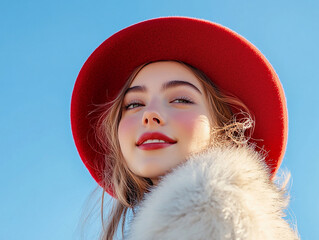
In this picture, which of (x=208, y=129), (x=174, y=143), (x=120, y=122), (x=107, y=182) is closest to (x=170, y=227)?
(x=174, y=143)

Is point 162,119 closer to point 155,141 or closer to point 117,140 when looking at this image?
point 155,141

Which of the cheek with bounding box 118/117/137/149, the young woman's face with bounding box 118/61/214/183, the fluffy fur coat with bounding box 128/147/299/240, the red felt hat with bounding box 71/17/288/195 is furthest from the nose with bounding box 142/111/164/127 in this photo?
the fluffy fur coat with bounding box 128/147/299/240

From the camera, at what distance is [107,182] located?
2881 millimetres

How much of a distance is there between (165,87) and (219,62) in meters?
0.40

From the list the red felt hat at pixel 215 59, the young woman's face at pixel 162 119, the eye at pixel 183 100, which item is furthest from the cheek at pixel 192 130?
the red felt hat at pixel 215 59

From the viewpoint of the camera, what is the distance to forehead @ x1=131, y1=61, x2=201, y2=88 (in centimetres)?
241

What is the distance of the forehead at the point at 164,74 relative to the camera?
2414 millimetres

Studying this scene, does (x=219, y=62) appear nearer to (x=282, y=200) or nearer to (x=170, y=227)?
(x=282, y=200)

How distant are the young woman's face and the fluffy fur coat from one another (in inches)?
22.4

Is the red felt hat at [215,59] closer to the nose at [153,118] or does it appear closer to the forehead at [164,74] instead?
the forehead at [164,74]

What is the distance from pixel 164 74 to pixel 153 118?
0.35 m

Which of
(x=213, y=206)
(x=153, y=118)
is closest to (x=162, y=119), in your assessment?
(x=153, y=118)

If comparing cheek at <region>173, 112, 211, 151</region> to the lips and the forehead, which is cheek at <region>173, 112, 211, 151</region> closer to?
the lips

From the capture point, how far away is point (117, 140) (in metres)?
2.80
